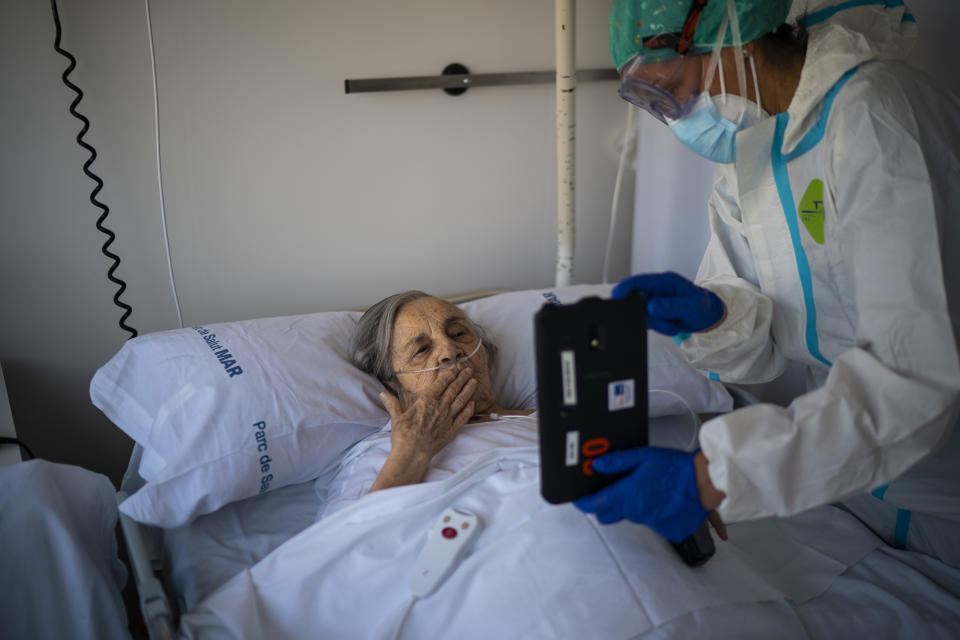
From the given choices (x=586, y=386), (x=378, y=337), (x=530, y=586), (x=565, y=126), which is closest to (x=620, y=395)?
(x=586, y=386)

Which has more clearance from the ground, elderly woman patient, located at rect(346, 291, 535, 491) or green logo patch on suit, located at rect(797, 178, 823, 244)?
green logo patch on suit, located at rect(797, 178, 823, 244)

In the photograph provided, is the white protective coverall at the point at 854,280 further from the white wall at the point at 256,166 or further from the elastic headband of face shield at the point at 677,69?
the white wall at the point at 256,166

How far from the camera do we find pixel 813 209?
1245 mm

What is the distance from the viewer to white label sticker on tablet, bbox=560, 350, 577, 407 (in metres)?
1.00

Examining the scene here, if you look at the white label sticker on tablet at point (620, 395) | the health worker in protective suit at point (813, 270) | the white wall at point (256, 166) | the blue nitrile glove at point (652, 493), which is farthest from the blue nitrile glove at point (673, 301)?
the white wall at point (256, 166)

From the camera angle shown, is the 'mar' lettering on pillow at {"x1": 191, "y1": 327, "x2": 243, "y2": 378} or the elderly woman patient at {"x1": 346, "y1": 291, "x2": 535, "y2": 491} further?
the 'mar' lettering on pillow at {"x1": 191, "y1": 327, "x2": 243, "y2": 378}

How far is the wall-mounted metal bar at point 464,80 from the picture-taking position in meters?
2.03

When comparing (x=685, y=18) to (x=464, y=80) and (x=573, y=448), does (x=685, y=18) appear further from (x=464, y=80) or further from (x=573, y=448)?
(x=464, y=80)

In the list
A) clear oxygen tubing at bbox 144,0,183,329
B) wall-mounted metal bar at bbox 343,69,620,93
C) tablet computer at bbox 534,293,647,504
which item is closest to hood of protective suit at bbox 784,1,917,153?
tablet computer at bbox 534,293,647,504

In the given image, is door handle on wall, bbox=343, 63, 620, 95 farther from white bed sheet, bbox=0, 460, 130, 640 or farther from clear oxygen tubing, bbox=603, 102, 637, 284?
white bed sheet, bbox=0, 460, 130, 640

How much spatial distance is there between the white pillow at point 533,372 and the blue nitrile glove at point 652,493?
77 cm

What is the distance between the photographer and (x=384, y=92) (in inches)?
83.0

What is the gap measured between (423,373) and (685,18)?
95 cm

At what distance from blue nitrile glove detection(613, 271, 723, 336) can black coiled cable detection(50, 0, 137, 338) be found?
1.44 meters
